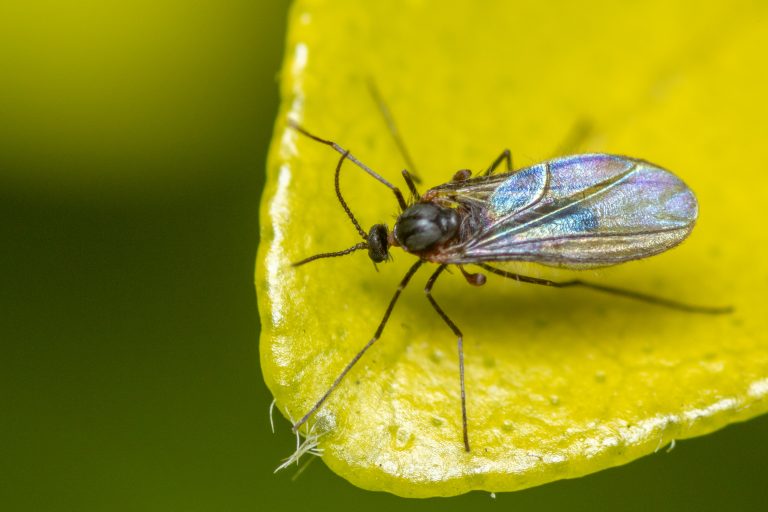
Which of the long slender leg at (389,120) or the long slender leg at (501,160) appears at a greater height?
the long slender leg at (389,120)

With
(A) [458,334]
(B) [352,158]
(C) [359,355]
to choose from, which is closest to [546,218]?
(A) [458,334]

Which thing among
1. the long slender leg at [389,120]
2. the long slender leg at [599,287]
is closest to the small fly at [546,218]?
the long slender leg at [599,287]

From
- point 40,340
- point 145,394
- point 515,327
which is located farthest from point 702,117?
point 40,340

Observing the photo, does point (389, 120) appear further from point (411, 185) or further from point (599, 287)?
point (599, 287)

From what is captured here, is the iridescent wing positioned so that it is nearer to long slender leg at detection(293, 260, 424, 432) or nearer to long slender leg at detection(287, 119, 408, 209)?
long slender leg at detection(287, 119, 408, 209)

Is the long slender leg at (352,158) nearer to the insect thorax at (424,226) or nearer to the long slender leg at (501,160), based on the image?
the insect thorax at (424,226)
